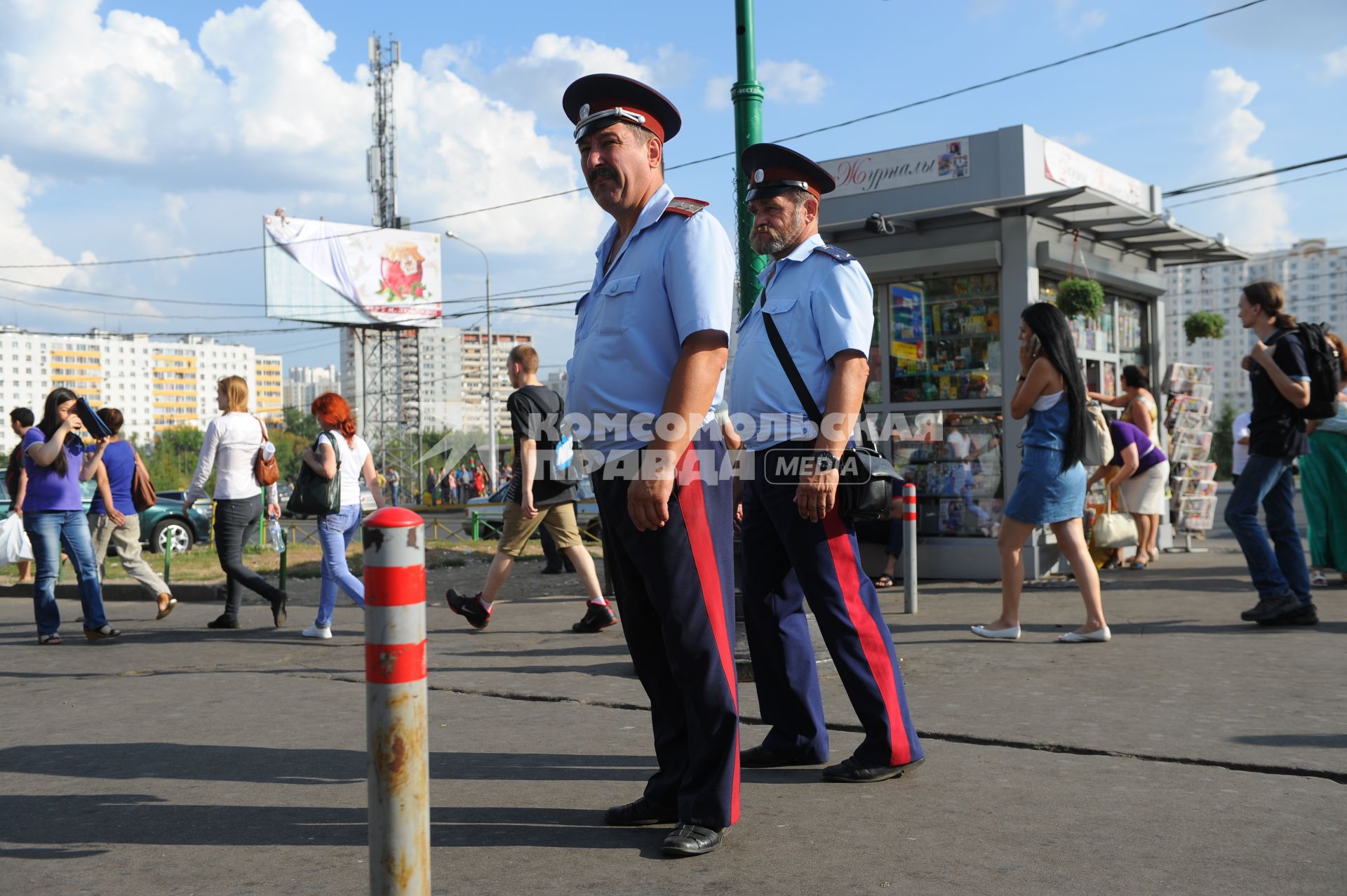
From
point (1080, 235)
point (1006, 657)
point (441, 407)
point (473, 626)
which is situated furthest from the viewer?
point (441, 407)

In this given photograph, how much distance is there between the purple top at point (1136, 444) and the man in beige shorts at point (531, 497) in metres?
5.21

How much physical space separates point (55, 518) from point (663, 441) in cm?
657

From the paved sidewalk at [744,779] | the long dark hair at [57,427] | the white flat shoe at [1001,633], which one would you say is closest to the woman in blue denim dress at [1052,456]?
the white flat shoe at [1001,633]

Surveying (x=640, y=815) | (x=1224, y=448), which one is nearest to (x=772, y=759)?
(x=640, y=815)

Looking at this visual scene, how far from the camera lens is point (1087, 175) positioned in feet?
39.0

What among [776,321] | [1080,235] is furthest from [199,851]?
[1080,235]

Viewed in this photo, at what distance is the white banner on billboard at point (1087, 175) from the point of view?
11.2 metres

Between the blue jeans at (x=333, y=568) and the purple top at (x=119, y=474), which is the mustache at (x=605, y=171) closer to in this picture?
the blue jeans at (x=333, y=568)

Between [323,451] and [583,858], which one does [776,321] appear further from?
[323,451]

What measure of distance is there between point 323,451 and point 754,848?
580 centimetres

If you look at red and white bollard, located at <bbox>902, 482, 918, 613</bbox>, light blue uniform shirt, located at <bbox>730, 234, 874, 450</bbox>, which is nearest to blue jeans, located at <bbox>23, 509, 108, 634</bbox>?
red and white bollard, located at <bbox>902, 482, 918, 613</bbox>

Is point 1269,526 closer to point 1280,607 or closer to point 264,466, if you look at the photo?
point 1280,607

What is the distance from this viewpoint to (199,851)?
127 inches

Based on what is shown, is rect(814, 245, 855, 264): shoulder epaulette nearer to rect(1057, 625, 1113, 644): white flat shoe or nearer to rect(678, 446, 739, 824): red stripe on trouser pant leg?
rect(678, 446, 739, 824): red stripe on trouser pant leg
